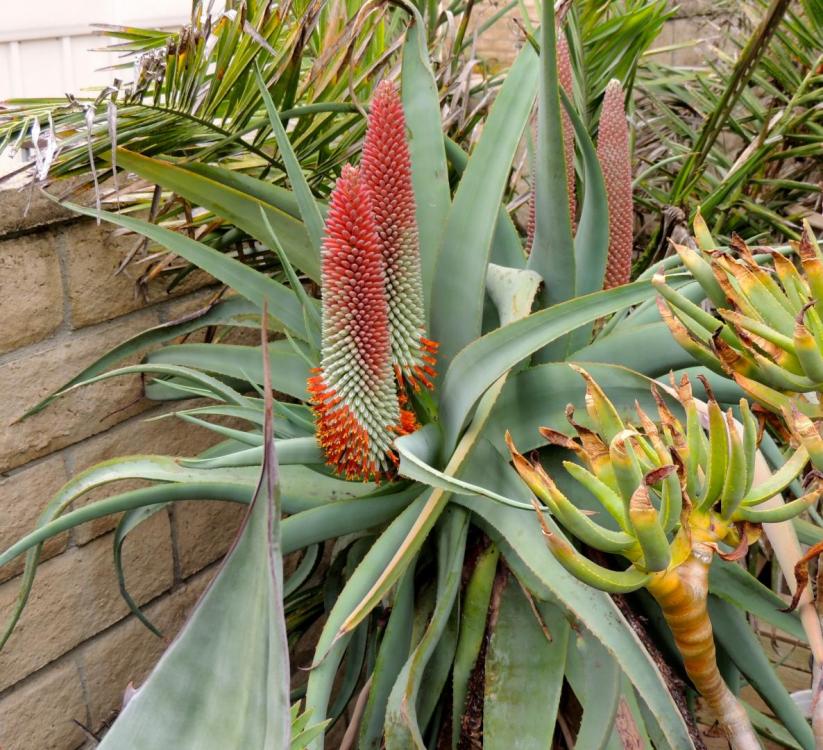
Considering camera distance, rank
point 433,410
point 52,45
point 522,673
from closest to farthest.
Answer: point 522,673 → point 433,410 → point 52,45

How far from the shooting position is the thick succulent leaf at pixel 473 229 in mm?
1031

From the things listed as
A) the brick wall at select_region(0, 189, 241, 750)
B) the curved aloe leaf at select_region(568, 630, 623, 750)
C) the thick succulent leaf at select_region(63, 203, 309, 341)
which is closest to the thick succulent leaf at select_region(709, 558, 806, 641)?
the curved aloe leaf at select_region(568, 630, 623, 750)

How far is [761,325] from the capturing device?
644mm

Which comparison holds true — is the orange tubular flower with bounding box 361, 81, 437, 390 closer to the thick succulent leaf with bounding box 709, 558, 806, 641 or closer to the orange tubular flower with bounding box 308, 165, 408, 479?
the orange tubular flower with bounding box 308, 165, 408, 479

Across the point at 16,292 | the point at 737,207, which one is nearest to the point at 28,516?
the point at 16,292

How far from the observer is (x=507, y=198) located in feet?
5.09

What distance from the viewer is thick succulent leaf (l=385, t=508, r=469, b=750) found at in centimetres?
88

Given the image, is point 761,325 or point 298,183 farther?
point 298,183

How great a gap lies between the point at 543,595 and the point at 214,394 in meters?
0.41

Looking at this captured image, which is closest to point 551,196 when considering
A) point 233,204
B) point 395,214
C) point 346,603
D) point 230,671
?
point 395,214

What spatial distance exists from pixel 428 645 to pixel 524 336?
0.32m

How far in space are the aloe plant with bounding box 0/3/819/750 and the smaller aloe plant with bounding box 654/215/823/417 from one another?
19 cm

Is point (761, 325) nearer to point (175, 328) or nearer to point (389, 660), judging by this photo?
point (389, 660)

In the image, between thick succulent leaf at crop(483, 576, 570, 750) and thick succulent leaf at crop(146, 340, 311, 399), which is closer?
thick succulent leaf at crop(483, 576, 570, 750)
